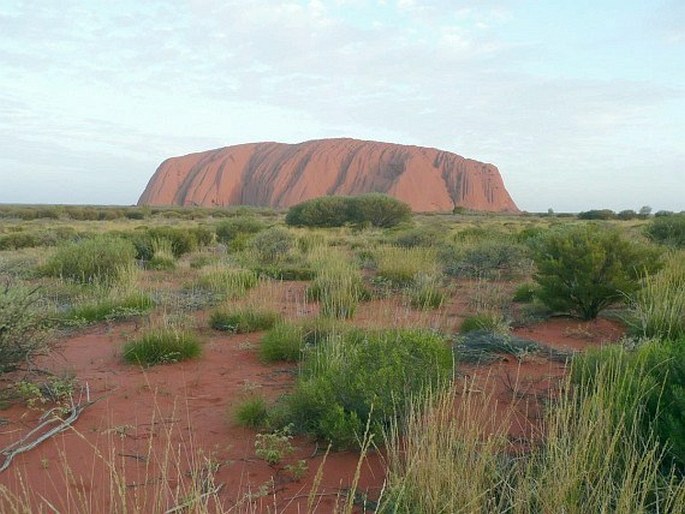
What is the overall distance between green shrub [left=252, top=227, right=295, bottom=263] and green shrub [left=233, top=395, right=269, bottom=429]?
976cm

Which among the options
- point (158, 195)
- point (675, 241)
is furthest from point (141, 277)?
point (158, 195)

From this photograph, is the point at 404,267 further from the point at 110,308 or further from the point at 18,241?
the point at 18,241

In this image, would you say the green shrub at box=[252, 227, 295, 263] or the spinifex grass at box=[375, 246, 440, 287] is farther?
the green shrub at box=[252, 227, 295, 263]

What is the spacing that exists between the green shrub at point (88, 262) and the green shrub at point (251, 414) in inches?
279

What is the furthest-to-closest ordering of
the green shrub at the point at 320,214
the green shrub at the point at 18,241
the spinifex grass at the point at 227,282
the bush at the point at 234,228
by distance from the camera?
the green shrub at the point at 320,214
the bush at the point at 234,228
the green shrub at the point at 18,241
the spinifex grass at the point at 227,282

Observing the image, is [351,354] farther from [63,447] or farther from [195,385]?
[63,447]

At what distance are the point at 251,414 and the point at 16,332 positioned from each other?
233 cm

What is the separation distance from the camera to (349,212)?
33.2 metres

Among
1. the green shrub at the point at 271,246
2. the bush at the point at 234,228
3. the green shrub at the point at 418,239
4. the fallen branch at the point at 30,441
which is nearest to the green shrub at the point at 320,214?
the bush at the point at 234,228

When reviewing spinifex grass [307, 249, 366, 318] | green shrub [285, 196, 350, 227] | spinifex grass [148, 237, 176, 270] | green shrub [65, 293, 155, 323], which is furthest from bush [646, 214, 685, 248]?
green shrub [285, 196, 350, 227]

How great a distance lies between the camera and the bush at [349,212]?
31938 millimetres

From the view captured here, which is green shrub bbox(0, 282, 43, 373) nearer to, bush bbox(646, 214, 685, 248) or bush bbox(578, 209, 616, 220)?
bush bbox(646, 214, 685, 248)

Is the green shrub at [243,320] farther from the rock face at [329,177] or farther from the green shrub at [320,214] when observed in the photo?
the rock face at [329,177]

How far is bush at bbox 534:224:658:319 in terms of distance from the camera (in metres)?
7.21
